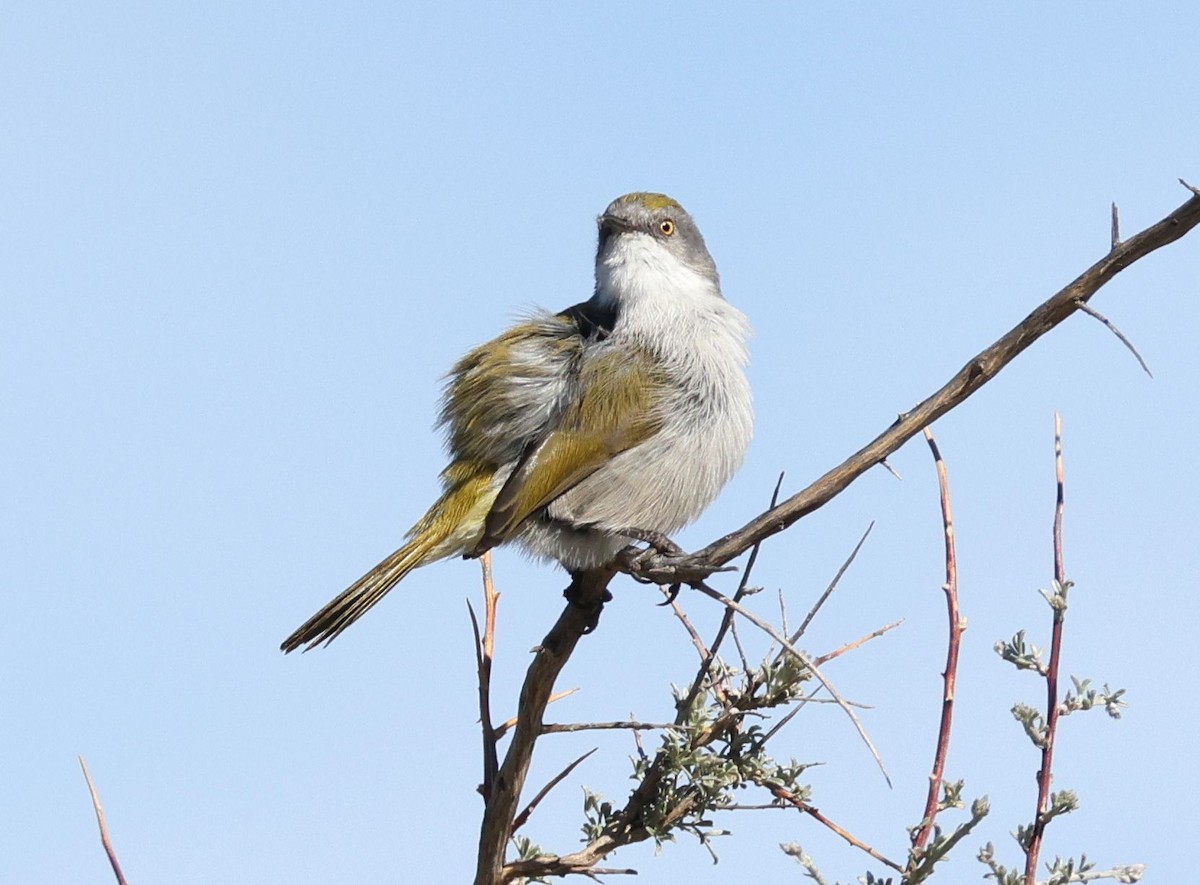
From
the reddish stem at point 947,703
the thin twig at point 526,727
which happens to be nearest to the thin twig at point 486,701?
the thin twig at point 526,727

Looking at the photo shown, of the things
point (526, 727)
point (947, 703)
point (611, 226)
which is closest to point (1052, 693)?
point (947, 703)

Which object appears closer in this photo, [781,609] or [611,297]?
[781,609]

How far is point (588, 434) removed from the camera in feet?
17.8

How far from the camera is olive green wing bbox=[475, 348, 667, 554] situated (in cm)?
527

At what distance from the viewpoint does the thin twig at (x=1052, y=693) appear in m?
3.41

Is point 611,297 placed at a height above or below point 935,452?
above

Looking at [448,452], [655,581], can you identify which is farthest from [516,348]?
[655,581]

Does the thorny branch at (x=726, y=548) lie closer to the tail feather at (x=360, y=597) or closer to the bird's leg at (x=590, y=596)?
the bird's leg at (x=590, y=596)

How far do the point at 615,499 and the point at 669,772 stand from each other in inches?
56.8

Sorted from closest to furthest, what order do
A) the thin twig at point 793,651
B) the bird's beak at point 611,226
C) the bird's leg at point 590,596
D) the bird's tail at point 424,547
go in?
the thin twig at point 793,651, the bird's leg at point 590,596, the bird's tail at point 424,547, the bird's beak at point 611,226

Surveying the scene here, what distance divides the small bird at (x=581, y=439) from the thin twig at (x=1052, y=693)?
1895 mm

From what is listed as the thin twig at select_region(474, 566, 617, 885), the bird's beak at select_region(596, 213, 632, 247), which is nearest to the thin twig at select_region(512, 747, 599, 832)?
the thin twig at select_region(474, 566, 617, 885)

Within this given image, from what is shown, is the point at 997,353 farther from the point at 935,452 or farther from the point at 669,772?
the point at 669,772

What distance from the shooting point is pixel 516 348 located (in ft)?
18.8
